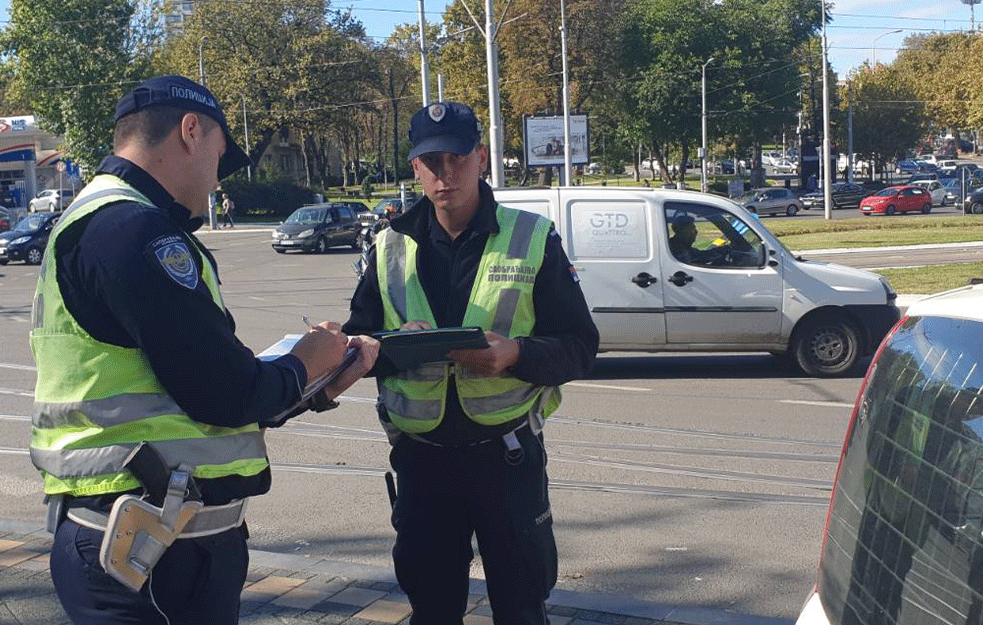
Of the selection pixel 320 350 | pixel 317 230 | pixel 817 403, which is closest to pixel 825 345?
pixel 817 403

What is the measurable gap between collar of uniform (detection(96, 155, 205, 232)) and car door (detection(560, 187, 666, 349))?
8541mm

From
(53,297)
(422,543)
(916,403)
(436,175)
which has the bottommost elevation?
(422,543)

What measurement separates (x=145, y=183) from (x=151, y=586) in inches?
37.6

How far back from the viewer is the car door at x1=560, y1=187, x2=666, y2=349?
11227 millimetres

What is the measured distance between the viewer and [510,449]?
11.4ft

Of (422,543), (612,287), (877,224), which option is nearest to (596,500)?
(422,543)

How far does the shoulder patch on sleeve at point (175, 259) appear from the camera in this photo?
8.31 feet

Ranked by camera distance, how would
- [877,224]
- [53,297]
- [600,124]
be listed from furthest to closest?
1. [600,124]
2. [877,224]
3. [53,297]

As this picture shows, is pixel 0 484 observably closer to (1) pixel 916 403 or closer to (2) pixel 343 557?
(2) pixel 343 557

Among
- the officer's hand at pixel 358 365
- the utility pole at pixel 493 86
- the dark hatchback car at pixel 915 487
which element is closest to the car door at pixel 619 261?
the officer's hand at pixel 358 365

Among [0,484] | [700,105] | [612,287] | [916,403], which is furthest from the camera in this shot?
[700,105]

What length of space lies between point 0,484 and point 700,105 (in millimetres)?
65826

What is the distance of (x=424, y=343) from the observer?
3.27m

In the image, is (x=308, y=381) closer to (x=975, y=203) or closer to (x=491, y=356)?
(x=491, y=356)
